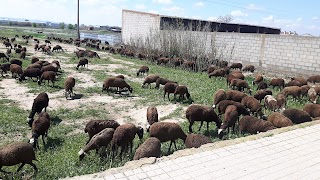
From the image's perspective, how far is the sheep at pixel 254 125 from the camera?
862 centimetres

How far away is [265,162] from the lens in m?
5.83

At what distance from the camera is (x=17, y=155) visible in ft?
20.6

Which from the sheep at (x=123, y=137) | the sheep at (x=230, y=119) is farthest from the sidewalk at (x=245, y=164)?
the sheep at (x=230, y=119)

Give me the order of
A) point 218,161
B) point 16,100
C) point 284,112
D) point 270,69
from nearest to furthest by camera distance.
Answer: point 218,161, point 284,112, point 16,100, point 270,69

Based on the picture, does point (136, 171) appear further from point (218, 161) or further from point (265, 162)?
point (265, 162)

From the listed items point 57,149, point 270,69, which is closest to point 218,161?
point 57,149

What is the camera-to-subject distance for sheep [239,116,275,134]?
28.3 feet

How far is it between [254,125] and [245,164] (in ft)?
11.0

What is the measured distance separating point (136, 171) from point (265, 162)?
2527 millimetres

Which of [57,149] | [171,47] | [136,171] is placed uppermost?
[171,47]

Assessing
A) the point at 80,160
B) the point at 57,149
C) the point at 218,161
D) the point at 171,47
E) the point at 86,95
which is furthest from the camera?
the point at 171,47

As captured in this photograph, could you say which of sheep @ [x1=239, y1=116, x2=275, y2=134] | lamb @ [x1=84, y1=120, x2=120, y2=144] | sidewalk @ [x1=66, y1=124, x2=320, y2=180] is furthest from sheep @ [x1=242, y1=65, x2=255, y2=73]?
lamb @ [x1=84, y1=120, x2=120, y2=144]

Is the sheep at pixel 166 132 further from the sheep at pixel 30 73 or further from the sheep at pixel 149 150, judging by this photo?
the sheep at pixel 30 73

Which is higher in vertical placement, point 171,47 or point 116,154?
point 171,47
